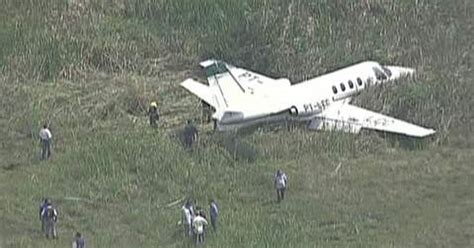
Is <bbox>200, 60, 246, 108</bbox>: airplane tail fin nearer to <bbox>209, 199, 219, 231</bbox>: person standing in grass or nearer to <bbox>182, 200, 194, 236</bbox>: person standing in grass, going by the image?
<bbox>209, 199, 219, 231</bbox>: person standing in grass

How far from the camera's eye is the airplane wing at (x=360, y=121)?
3672 centimetres

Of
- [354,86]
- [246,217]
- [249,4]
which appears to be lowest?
[246,217]

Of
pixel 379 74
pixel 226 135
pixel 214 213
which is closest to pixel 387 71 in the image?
pixel 379 74

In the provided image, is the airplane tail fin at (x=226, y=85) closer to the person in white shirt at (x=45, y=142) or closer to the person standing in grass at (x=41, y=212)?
the person in white shirt at (x=45, y=142)

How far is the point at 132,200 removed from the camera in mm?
32375

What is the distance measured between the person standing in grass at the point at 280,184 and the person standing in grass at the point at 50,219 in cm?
625

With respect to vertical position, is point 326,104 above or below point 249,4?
below

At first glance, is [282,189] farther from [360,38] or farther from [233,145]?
[360,38]

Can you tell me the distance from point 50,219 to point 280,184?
21.4 feet

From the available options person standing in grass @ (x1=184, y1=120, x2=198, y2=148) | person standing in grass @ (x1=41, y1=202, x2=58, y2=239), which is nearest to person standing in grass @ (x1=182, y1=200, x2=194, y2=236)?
person standing in grass @ (x1=41, y1=202, x2=58, y2=239)

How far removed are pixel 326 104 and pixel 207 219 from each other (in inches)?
389

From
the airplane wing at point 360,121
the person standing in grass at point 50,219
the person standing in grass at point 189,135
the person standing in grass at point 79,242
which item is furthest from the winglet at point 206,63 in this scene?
the person standing in grass at point 79,242

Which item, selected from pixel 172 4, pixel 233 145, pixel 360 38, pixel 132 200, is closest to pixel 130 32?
pixel 172 4

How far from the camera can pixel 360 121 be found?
124 ft
